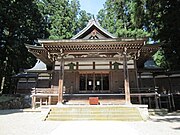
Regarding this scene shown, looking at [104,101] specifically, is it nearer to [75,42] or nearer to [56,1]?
[75,42]

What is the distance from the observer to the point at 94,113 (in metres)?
10.4

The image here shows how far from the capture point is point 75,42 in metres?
11.7

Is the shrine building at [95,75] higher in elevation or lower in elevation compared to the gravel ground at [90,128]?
higher

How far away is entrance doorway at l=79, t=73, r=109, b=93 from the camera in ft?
50.9

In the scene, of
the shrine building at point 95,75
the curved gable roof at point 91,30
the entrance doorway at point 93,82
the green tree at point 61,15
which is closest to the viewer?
the shrine building at point 95,75

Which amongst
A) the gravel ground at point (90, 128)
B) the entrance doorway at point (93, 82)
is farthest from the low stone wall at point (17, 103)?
the gravel ground at point (90, 128)

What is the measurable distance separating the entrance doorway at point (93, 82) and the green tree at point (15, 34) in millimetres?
14836

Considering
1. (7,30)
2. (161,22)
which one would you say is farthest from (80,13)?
(161,22)

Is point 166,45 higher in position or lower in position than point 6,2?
lower

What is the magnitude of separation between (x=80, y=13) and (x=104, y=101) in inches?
1078

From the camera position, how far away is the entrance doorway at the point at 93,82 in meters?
15.5

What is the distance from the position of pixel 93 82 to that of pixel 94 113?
545cm

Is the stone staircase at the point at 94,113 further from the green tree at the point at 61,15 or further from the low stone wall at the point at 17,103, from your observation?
the green tree at the point at 61,15

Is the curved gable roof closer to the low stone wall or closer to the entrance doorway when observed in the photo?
the entrance doorway
